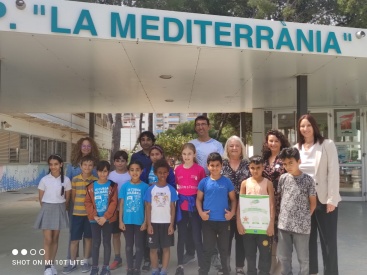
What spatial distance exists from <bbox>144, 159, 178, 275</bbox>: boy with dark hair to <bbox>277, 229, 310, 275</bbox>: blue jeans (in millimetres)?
1211

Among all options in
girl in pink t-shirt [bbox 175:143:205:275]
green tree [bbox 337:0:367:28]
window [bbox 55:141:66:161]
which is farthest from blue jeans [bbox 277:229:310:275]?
window [bbox 55:141:66:161]

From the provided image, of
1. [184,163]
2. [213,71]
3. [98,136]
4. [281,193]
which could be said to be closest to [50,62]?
[213,71]

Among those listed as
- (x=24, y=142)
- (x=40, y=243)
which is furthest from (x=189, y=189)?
(x=24, y=142)

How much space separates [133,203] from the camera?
4.32 meters

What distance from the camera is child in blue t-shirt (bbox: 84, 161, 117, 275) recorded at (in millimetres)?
4359

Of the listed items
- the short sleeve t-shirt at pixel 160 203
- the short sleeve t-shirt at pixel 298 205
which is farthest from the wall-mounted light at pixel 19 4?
the short sleeve t-shirt at pixel 298 205

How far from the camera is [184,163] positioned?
4426 mm

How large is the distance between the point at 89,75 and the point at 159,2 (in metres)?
12.3

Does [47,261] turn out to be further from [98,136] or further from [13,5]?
[98,136]

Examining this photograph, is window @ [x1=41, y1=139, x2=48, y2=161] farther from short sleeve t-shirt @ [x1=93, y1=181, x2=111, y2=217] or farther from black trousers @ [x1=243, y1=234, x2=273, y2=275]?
black trousers @ [x1=243, y1=234, x2=273, y2=275]

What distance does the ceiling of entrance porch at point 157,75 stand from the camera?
5.43 meters

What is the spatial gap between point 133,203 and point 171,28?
233cm

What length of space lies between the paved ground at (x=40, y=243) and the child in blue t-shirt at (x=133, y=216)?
0.42 m

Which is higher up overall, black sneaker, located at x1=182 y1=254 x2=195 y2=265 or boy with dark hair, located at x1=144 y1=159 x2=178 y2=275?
boy with dark hair, located at x1=144 y1=159 x2=178 y2=275
